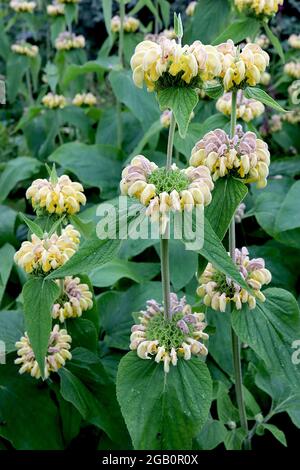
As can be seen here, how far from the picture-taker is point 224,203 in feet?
3.21

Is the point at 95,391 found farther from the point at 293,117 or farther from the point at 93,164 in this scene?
the point at 293,117

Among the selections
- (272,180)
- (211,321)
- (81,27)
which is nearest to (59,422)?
(211,321)

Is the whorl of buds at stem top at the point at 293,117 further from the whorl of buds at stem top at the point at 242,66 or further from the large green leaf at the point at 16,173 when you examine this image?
the whorl of buds at stem top at the point at 242,66

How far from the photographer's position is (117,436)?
1.34 metres

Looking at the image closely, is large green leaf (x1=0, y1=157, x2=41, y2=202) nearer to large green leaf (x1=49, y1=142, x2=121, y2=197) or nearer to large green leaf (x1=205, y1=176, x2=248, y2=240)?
large green leaf (x1=49, y1=142, x2=121, y2=197)

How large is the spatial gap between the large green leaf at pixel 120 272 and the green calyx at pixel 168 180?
72 cm

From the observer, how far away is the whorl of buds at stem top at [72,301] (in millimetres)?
1251

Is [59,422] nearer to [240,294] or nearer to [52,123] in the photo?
[240,294]

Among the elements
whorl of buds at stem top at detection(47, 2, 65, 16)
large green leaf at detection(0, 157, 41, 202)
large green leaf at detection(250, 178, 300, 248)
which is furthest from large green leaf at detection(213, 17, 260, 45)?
whorl of buds at stem top at detection(47, 2, 65, 16)

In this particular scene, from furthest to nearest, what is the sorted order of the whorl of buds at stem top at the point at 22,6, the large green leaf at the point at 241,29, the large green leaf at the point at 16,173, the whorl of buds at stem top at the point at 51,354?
the whorl of buds at stem top at the point at 22,6
the large green leaf at the point at 16,173
the large green leaf at the point at 241,29
the whorl of buds at stem top at the point at 51,354

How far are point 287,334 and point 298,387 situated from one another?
10 centimetres

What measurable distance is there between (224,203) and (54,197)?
37 cm

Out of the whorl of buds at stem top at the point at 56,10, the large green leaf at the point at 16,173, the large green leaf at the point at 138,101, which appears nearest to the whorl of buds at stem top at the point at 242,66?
the large green leaf at the point at 138,101

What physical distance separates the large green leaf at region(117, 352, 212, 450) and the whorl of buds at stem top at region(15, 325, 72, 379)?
23 centimetres
